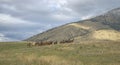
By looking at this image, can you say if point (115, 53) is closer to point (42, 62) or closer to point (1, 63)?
point (42, 62)

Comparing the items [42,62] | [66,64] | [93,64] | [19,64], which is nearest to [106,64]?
[93,64]

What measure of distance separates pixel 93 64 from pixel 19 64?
792 centimetres

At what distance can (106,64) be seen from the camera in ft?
103

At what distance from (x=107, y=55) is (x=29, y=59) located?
41.2 feet

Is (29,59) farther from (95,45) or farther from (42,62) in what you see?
(95,45)

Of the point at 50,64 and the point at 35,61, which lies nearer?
the point at 50,64

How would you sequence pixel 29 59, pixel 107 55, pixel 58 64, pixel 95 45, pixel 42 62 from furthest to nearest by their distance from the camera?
1. pixel 95 45
2. pixel 107 55
3. pixel 29 59
4. pixel 42 62
5. pixel 58 64

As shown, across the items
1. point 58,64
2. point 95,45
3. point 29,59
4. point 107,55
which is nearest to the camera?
→ point 58,64

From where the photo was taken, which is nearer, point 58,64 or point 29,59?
point 58,64

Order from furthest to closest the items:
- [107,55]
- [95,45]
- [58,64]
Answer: [95,45] → [107,55] → [58,64]

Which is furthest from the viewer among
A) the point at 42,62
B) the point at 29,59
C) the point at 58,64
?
the point at 29,59

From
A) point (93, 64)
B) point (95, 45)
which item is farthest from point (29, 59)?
point (95, 45)

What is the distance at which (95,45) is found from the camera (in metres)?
54.9

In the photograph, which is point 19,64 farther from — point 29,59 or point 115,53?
point 115,53
